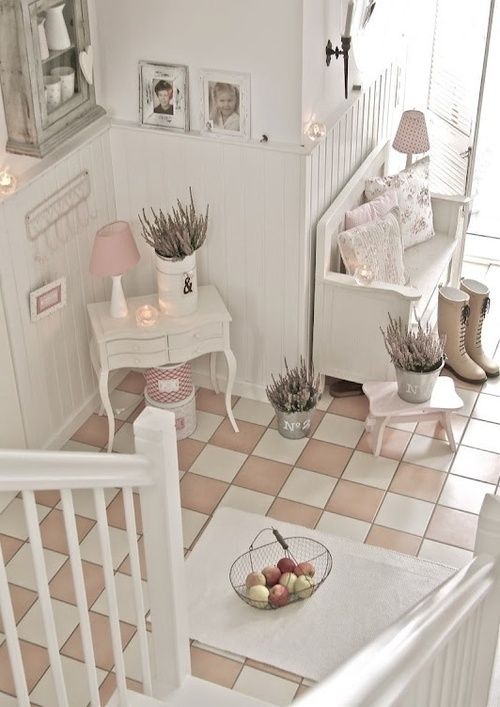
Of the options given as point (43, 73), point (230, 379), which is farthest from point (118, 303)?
point (43, 73)

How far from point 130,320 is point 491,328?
7.49ft

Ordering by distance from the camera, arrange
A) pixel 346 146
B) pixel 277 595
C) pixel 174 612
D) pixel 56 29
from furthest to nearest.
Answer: pixel 346 146 → pixel 56 29 → pixel 277 595 → pixel 174 612

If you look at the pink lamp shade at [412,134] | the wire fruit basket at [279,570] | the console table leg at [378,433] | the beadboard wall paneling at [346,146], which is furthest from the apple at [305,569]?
the pink lamp shade at [412,134]

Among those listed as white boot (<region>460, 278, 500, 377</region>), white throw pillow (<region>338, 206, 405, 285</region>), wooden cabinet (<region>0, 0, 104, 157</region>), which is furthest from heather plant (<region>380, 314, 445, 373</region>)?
wooden cabinet (<region>0, 0, 104, 157</region>)

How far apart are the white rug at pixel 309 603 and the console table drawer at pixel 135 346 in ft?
2.83

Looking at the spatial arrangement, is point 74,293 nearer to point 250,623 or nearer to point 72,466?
point 250,623

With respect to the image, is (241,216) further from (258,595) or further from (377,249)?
(258,595)

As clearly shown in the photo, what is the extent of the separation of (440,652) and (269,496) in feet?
9.38

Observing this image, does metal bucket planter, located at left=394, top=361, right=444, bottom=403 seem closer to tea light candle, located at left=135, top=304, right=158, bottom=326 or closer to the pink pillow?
the pink pillow

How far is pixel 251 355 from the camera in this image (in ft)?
16.4

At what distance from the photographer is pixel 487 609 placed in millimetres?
2072

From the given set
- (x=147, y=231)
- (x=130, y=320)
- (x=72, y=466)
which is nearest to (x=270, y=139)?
(x=147, y=231)

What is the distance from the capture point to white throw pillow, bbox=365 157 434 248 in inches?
206

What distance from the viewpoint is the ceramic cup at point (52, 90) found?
4.18 metres
